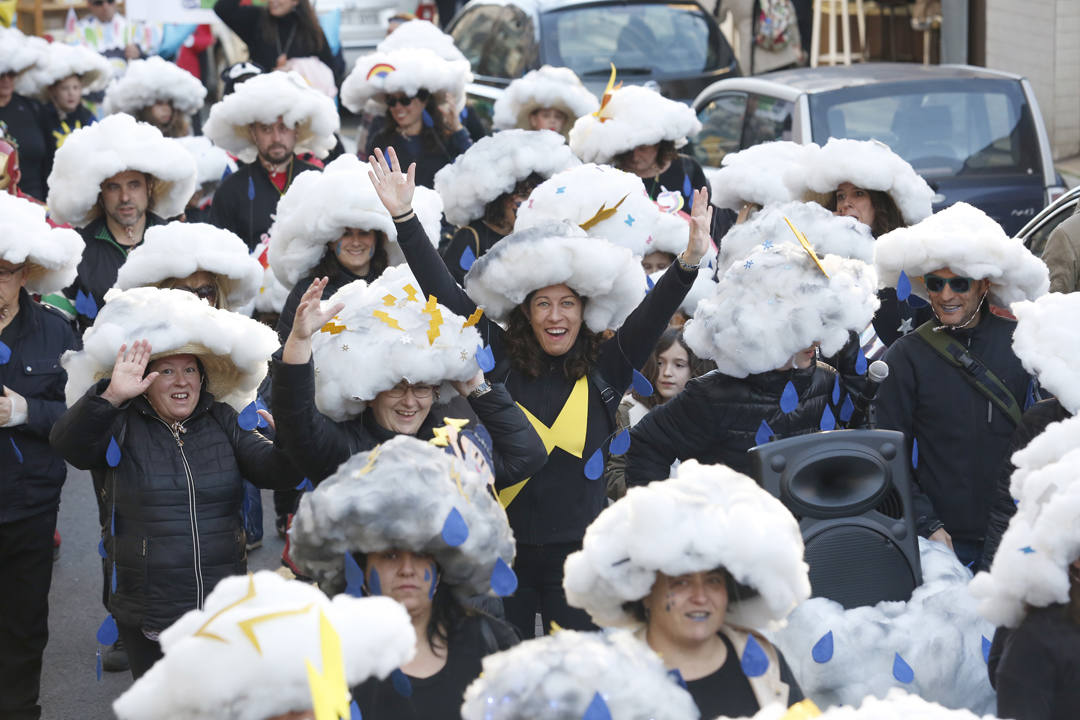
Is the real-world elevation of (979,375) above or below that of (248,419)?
below

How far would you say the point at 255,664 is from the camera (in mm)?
2971

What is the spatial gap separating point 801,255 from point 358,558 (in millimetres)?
1953

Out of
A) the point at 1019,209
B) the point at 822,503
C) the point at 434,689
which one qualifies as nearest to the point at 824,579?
the point at 822,503

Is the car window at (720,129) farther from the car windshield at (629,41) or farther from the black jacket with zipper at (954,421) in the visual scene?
the black jacket with zipper at (954,421)

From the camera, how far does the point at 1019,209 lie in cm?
880

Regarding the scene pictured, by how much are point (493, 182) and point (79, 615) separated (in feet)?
8.79

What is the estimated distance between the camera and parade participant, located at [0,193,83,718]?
17.9ft

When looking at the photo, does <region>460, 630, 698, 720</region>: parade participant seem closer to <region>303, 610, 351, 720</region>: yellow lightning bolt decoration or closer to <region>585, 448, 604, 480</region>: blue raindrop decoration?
<region>303, 610, 351, 720</region>: yellow lightning bolt decoration

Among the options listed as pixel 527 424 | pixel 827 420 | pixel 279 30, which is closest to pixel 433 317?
pixel 527 424

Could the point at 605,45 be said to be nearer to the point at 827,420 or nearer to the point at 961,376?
the point at 961,376

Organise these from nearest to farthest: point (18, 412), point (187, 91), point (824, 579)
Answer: point (824, 579), point (18, 412), point (187, 91)

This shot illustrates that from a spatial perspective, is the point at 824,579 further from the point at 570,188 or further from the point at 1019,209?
the point at 1019,209

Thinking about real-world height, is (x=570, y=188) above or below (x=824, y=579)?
above

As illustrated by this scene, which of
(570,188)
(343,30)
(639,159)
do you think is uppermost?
(570,188)
